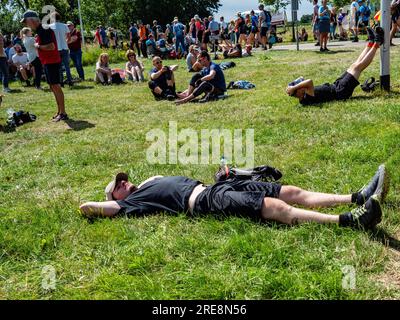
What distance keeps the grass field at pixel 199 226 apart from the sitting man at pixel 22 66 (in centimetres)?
857

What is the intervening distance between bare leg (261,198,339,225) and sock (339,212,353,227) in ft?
0.14

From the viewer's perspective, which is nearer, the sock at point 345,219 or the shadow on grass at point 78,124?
the sock at point 345,219

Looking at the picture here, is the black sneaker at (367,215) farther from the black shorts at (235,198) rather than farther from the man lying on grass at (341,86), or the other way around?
the man lying on grass at (341,86)

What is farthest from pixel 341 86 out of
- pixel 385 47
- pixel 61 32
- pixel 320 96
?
pixel 61 32

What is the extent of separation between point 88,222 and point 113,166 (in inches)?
72.1

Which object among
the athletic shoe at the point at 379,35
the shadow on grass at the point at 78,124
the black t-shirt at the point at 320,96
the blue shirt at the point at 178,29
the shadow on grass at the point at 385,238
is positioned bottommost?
the shadow on grass at the point at 385,238

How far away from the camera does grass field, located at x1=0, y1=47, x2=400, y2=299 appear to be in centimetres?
277

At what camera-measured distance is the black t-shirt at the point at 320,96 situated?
7363 millimetres

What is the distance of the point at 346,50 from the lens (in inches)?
607

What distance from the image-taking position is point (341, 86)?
7328 millimetres

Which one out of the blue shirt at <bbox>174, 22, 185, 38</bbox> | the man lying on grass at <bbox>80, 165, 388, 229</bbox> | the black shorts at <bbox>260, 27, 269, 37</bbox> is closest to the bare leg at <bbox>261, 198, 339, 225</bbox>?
the man lying on grass at <bbox>80, 165, 388, 229</bbox>

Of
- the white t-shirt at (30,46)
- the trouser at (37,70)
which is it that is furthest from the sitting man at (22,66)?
the white t-shirt at (30,46)

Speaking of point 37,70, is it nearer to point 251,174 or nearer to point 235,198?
point 251,174

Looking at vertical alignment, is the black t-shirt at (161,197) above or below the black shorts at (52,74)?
below
